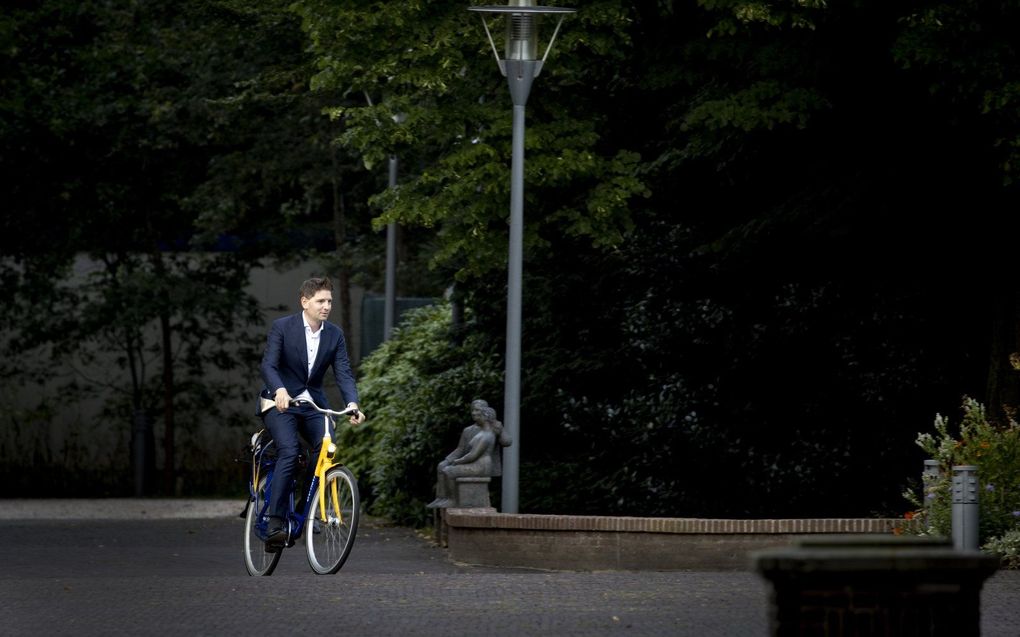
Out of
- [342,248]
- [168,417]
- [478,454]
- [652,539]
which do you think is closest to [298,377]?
[652,539]

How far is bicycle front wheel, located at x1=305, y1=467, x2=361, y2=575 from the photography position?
10945mm

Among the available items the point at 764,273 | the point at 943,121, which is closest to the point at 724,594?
the point at 943,121

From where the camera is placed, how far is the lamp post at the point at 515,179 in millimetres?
14977

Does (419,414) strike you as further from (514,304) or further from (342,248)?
(342,248)

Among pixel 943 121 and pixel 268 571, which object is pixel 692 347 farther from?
pixel 268 571

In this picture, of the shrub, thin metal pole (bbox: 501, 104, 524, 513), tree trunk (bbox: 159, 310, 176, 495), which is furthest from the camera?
tree trunk (bbox: 159, 310, 176, 495)

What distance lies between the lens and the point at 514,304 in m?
15.0

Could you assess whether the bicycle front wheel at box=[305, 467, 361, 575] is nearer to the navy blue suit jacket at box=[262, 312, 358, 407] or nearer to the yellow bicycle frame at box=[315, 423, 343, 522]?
the yellow bicycle frame at box=[315, 423, 343, 522]

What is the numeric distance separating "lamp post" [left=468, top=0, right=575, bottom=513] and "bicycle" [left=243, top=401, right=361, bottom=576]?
349 centimetres

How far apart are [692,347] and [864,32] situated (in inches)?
190

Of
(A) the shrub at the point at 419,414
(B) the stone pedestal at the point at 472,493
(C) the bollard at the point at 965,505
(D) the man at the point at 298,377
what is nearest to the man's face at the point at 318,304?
(D) the man at the point at 298,377

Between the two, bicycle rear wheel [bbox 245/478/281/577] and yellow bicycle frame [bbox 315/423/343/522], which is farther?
bicycle rear wheel [bbox 245/478/281/577]

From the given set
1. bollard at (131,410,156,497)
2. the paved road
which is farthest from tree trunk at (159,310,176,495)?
the paved road

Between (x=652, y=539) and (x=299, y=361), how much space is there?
292 centimetres
